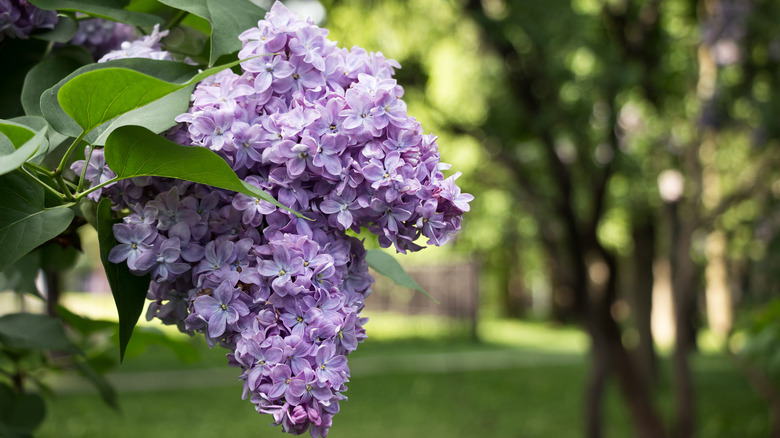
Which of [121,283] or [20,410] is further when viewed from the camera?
[20,410]

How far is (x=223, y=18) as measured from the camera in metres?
0.86

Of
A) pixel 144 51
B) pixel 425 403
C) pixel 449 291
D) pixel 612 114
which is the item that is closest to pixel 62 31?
pixel 144 51

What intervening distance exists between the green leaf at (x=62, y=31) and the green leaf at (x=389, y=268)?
52 cm

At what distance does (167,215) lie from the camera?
76cm

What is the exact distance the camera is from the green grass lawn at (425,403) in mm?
8328

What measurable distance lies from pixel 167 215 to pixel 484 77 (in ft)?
19.8

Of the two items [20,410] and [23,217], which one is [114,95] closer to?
[23,217]

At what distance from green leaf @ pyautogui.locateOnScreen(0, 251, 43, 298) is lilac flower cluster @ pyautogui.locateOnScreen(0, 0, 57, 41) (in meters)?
0.49

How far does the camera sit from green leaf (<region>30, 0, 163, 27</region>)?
901mm

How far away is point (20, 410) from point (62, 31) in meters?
0.77

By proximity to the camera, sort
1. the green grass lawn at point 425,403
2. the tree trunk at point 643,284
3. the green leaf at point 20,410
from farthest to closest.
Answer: the tree trunk at point 643,284 → the green grass lawn at point 425,403 → the green leaf at point 20,410

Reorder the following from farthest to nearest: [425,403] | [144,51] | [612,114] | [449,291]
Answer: [449,291] < [425,403] < [612,114] < [144,51]

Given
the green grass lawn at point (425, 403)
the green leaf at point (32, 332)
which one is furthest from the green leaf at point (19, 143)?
the green grass lawn at point (425, 403)

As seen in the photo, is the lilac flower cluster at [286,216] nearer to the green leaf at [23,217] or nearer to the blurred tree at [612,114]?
the green leaf at [23,217]
